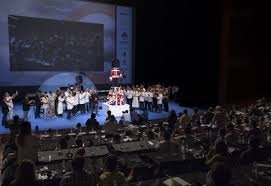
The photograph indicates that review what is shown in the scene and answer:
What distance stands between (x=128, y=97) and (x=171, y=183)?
41.7ft

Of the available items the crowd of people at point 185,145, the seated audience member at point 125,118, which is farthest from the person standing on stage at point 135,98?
the crowd of people at point 185,145

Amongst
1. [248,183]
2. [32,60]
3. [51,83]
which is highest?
[32,60]

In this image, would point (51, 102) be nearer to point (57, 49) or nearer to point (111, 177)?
point (57, 49)

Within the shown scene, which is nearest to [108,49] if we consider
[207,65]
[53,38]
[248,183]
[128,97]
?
[53,38]

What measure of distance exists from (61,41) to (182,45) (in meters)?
7.85

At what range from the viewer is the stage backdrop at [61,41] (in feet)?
63.7

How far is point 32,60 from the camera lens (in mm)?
20000

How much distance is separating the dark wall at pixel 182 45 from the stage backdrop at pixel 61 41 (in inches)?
56.4

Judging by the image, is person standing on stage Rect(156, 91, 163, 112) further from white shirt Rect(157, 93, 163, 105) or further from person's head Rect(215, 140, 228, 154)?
person's head Rect(215, 140, 228, 154)

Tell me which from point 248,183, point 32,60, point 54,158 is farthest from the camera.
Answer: point 32,60

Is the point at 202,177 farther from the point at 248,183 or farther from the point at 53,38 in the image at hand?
the point at 53,38

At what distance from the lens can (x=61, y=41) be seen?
2069 centimetres

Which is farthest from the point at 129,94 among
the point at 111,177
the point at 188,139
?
the point at 111,177

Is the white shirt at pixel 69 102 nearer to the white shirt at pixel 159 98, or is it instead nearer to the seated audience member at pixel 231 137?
the white shirt at pixel 159 98
